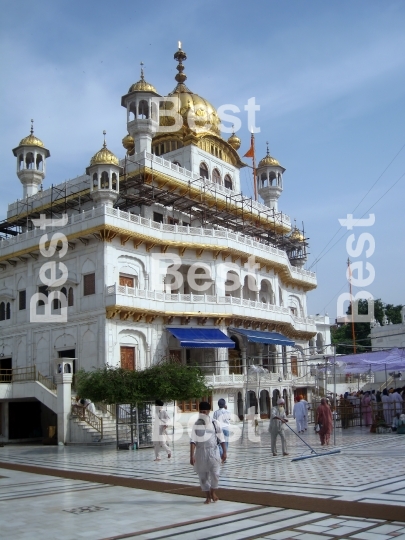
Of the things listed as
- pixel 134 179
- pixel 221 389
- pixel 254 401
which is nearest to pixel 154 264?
pixel 134 179

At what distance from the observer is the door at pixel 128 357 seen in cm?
2766

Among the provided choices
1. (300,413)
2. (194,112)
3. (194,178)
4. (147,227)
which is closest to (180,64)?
(194,112)

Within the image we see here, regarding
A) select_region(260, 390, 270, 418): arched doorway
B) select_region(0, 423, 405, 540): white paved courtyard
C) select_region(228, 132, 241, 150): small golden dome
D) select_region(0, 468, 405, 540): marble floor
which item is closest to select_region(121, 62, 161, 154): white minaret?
select_region(228, 132, 241, 150): small golden dome

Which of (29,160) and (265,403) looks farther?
(29,160)

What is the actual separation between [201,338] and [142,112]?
1333 cm

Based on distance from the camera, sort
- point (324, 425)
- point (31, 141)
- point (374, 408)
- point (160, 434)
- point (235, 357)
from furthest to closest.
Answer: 1. point (31, 141)
2. point (235, 357)
3. point (374, 408)
4. point (324, 425)
5. point (160, 434)

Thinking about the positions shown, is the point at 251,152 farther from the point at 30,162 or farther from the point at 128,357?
the point at 128,357

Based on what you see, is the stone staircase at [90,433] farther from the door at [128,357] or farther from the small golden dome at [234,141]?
the small golden dome at [234,141]

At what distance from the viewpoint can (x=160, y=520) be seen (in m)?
8.11

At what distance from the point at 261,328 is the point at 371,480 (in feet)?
75.2

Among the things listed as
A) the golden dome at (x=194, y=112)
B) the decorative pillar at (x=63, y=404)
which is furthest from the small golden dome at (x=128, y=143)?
the decorative pillar at (x=63, y=404)

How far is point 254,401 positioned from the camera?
31.6 meters

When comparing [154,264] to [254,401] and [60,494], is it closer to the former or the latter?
[254,401]

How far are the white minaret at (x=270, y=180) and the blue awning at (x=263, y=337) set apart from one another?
11.3 m
